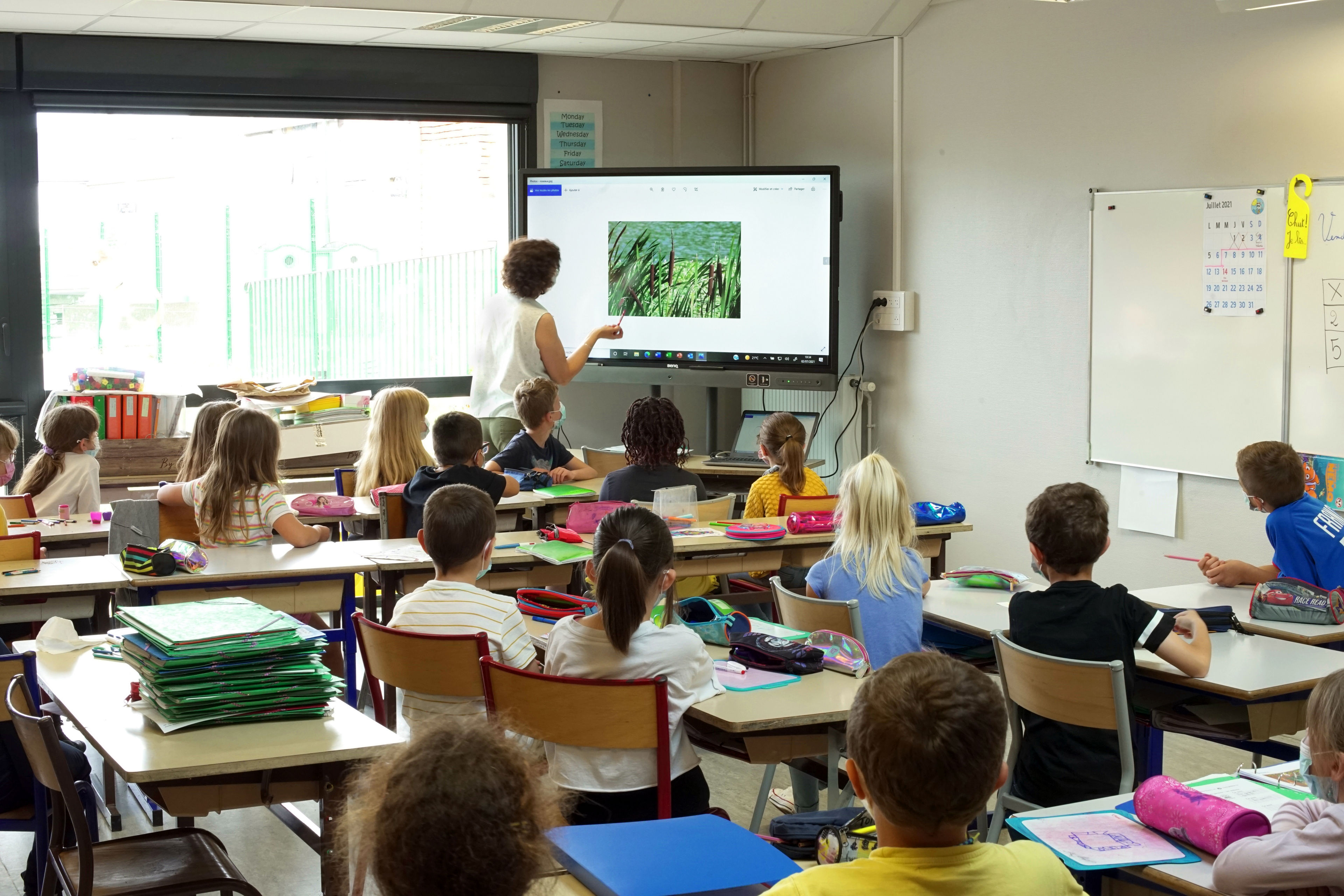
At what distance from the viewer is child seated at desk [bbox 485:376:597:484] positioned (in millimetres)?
5293

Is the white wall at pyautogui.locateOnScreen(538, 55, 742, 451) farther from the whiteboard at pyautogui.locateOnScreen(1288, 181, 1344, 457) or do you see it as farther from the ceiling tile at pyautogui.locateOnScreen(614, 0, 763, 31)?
the whiteboard at pyautogui.locateOnScreen(1288, 181, 1344, 457)

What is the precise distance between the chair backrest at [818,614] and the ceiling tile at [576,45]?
381cm

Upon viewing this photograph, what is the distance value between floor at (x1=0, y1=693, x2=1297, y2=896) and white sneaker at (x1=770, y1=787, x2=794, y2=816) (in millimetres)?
55

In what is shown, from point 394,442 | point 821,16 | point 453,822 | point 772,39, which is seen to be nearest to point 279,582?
point 394,442

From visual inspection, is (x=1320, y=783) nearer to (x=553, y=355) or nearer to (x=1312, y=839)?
(x=1312, y=839)

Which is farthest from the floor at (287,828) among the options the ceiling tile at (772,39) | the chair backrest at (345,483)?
the ceiling tile at (772,39)

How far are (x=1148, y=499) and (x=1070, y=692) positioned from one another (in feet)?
9.19

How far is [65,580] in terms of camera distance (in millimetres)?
3662

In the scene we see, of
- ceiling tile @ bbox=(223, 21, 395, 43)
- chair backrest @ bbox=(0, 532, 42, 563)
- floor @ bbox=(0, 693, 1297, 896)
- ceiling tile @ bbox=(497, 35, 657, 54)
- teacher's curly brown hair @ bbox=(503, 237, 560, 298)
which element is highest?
ceiling tile @ bbox=(497, 35, 657, 54)

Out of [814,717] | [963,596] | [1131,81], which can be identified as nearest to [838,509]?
[963,596]

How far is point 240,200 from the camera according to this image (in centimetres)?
659

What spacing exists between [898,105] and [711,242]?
3.71 ft

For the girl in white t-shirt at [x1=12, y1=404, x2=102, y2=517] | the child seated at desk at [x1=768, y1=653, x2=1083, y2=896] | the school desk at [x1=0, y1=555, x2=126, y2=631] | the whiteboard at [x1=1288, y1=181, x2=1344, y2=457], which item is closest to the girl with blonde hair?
the girl in white t-shirt at [x1=12, y1=404, x2=102, y2=517]

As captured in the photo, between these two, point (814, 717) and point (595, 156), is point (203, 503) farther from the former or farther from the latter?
point (595, 156)
